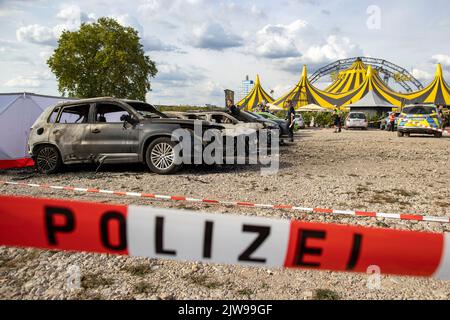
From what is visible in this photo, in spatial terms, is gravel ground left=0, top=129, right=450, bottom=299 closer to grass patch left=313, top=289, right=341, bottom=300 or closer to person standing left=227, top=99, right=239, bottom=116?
grass patch left=313, top=289, right=341, bottom=300

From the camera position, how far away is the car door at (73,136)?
25.1ft

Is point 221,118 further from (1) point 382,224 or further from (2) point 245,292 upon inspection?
(2) point 245,292

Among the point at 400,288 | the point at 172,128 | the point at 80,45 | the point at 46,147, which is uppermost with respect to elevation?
the point at 80,45

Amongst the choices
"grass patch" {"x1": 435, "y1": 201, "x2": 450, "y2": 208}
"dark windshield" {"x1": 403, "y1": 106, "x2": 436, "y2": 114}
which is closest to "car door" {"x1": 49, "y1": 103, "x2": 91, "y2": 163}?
"grass patch" {"x1": 435, "y1": 201, "x2": 450, "y2": 208}

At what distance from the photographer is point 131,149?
7477 mm

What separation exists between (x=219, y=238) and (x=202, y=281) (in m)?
1.35

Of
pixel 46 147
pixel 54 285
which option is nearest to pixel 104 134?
pixel 46 147

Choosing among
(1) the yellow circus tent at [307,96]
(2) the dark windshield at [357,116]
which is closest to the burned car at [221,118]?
(2) the dark windshield at [357,116]

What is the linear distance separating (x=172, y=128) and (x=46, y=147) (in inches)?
120

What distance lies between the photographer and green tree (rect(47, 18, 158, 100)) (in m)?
39.0

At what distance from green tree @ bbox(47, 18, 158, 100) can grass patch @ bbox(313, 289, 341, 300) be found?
40414 millimetres

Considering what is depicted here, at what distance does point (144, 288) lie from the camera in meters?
2.82

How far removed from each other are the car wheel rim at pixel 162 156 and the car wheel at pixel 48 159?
2.28 metres
